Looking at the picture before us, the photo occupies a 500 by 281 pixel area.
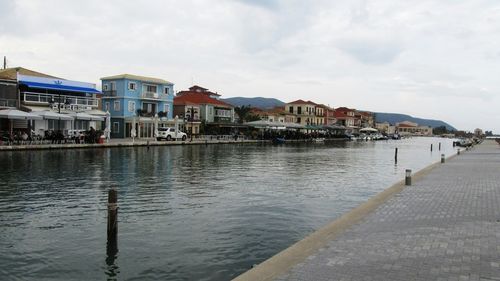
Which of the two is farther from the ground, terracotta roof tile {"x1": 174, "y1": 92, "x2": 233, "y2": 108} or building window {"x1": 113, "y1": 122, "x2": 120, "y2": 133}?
terracotta roof tile {"x1": 174, "y1": 92, "x2": 233, "y2": 108}

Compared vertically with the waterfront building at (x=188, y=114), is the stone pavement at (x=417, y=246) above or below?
below

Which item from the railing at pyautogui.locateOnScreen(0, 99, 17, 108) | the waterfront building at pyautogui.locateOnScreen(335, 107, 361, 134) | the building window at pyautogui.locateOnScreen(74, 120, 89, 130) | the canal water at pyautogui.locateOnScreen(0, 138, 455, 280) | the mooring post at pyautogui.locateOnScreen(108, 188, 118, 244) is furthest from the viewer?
the waterfront building at pyautogui.locateOnScreen(335, 107, 361, 134)

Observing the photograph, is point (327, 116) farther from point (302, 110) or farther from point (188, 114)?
point (188, 114)

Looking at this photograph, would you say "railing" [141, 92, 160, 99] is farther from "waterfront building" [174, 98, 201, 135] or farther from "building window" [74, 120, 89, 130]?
"building window" [74, 120, 89, 130]

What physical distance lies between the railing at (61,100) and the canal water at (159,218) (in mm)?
26281

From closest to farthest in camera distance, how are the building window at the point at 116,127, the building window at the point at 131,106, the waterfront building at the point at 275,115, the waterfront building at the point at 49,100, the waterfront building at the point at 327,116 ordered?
the waterfront building at the point at 49,100, the building window at the point at 116,127, the building window at the point at 131,106, the waterfront building at the point at 275,115, the waterfront building at the point at 327,116

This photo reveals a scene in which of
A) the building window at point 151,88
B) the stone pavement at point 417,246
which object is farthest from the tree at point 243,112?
the stone pavement at point 417,246

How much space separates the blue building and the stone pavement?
2188 inches

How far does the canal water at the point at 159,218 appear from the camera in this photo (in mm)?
9086

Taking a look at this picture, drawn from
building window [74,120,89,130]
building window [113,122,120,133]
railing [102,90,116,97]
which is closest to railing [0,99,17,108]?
building window [74,120,89,130]

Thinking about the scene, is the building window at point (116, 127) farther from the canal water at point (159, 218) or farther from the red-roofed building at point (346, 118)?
the red-roofed building at point (346, 118)

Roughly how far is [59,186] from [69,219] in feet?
22.6

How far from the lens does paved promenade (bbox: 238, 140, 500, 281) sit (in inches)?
269

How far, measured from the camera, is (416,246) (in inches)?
334
